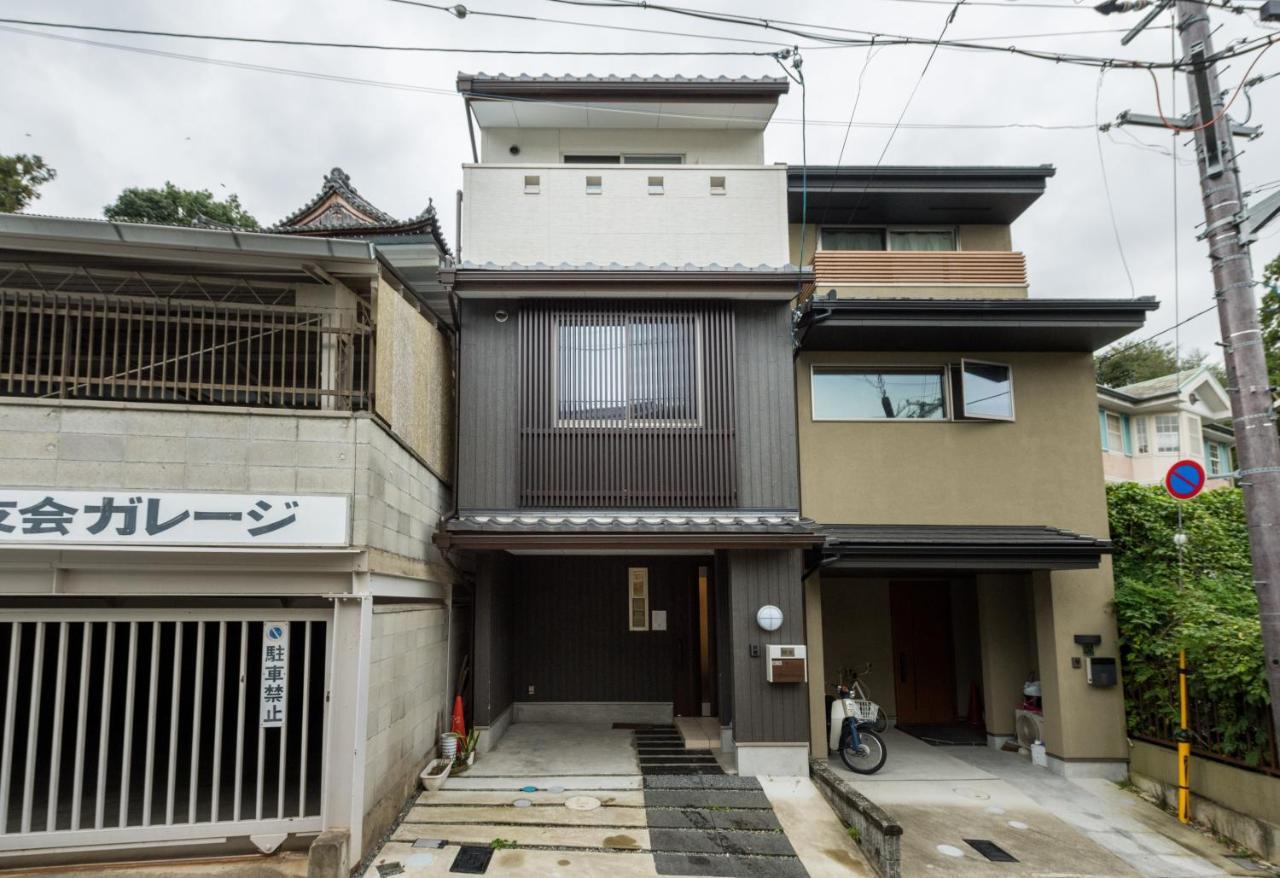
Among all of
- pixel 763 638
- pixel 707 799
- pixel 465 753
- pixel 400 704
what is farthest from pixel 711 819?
pixel 400 704

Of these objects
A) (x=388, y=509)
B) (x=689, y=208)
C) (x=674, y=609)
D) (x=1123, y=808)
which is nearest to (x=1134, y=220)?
(x=689, y=208)

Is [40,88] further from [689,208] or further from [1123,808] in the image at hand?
[1123,808]

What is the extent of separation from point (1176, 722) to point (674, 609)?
636 cm

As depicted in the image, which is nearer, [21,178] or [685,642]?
[685,642]

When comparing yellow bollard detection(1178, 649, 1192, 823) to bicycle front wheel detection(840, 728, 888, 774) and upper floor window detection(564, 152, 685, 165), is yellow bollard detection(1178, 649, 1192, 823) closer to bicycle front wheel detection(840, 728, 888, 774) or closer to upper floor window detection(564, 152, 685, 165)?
bicycle front wheel detection(840, 728, 888, 774)

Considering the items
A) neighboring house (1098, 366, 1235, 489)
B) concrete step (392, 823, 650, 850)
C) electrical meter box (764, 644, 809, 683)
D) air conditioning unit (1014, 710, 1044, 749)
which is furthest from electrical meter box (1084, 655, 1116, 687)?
neighboring house (1098, 366, 1235, 489)

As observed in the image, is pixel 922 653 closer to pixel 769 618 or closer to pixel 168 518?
pixel 769 618

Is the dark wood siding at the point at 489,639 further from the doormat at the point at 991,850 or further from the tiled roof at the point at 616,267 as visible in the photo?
the doormat at the point at 991,850

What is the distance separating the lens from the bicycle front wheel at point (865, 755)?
27.6 feet

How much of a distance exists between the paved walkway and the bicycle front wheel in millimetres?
996

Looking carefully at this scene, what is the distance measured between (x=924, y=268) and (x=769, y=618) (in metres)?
5.52

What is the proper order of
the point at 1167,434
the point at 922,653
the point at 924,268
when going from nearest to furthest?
1. the point at 924,268
2. the point at 922,653
3. the point at 1167,434

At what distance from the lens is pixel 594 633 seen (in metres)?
10.8

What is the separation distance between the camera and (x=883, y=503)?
9.17 metres
